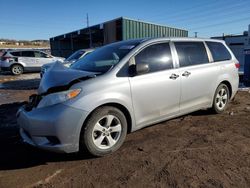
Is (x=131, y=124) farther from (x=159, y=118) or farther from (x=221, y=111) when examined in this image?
(x=221, y=111)

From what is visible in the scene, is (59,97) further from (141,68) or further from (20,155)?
(141,68)

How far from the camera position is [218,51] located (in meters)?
5.84

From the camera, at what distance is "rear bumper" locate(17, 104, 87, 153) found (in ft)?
11.3

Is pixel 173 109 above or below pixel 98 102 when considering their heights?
below

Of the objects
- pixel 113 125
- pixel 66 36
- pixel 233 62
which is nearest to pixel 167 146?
pixel 113 125

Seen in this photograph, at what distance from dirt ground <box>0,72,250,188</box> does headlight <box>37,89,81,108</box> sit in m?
0.86

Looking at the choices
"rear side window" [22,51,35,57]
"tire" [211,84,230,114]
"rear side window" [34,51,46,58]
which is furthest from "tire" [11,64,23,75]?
"tire" [211,84,230,114]

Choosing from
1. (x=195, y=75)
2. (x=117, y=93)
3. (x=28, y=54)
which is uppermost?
(x=28, y=54)

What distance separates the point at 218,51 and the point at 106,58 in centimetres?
271

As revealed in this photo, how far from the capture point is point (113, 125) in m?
3.93

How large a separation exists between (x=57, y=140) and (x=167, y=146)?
1689mm

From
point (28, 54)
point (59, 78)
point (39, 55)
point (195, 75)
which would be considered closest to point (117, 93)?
point (59, 78)

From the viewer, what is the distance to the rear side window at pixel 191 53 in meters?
4.91

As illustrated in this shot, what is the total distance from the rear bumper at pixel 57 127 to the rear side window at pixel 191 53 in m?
2.32
